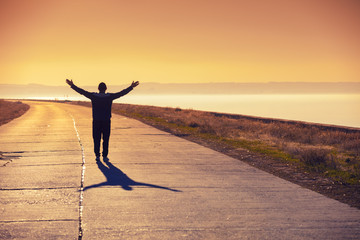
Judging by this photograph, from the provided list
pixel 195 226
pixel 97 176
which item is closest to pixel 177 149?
pixel 97 176

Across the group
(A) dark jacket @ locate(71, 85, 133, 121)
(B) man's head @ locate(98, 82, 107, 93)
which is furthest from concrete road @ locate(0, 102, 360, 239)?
(B) man's head @ locate(98, 82, 107, 93)

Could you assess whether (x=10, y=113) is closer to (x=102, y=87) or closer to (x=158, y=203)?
(x=102, y=87)

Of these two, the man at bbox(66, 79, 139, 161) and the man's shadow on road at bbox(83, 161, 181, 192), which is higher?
the man at bbox(66, 79, 139, 161)

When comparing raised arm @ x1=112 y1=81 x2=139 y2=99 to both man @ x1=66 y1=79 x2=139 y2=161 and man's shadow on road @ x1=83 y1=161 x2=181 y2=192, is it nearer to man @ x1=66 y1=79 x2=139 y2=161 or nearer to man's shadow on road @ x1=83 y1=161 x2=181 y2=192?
man @ x1=66 y1=79 x2=139 y2=161

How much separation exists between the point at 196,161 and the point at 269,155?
365cm

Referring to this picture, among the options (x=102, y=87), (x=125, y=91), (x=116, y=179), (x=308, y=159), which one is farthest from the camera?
(x=308, y=159)

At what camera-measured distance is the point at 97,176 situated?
9969mm

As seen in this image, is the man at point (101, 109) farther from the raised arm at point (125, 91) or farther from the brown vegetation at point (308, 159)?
the brown vegetation at point (308, 159)

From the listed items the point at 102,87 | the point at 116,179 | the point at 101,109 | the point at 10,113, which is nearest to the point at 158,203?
the point at 116,179

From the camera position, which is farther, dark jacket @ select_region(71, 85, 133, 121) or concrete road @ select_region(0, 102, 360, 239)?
dark jacket @ select_region(71, 85, 133, 121)

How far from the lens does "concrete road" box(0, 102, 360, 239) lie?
595 centimetres

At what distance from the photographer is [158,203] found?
24.5 feet

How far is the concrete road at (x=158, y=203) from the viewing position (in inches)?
234

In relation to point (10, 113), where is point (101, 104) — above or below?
above
